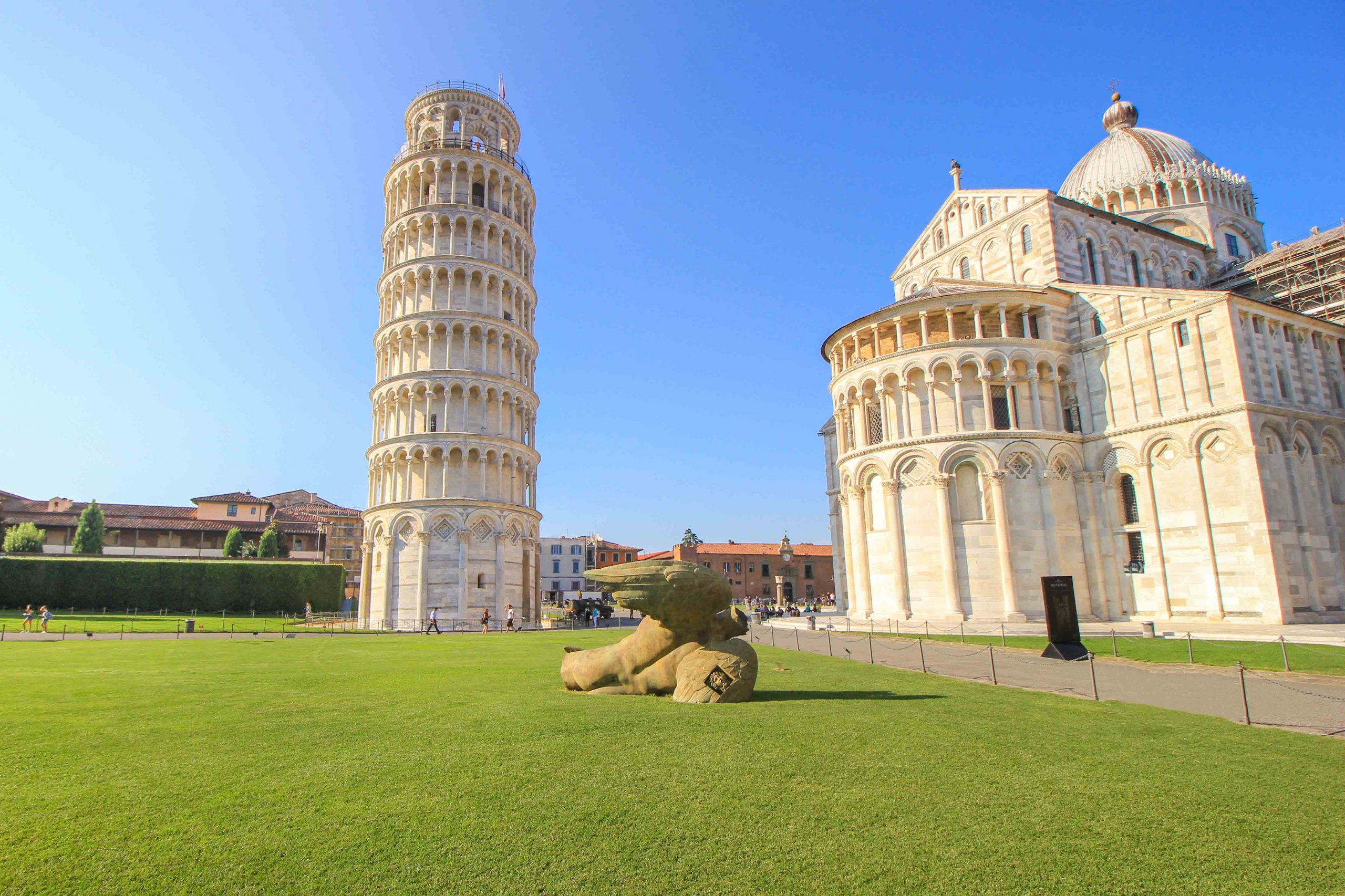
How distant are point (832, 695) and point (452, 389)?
4007 cm

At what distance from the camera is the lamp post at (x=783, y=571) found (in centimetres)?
5812

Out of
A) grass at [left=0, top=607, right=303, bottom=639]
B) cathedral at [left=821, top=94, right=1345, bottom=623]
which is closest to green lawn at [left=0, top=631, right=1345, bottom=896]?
cathedral at [left=821, top=94, right=1345, bottom=623]

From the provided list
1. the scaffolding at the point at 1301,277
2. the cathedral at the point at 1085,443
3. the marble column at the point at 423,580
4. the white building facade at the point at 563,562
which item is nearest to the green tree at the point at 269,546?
the marble column at the point at 423,580

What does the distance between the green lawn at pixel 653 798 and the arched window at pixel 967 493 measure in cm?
2296

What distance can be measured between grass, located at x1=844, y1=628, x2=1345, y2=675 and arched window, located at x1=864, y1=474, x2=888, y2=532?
9.27 m

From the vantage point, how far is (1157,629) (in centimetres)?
3030

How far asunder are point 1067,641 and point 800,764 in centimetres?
1680

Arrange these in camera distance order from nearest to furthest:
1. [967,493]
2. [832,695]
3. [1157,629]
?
[832,695] < [1157,629] < [967,493]

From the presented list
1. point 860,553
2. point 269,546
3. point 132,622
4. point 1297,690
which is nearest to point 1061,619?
point 1297,690

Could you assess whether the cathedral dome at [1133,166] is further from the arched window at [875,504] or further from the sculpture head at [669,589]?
the sculpture head at [669,589]

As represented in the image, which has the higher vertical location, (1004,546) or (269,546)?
(269,546)

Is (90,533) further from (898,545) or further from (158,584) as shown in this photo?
(898,545)

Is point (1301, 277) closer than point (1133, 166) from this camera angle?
Yes

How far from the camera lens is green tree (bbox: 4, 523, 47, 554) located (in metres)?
64.9
